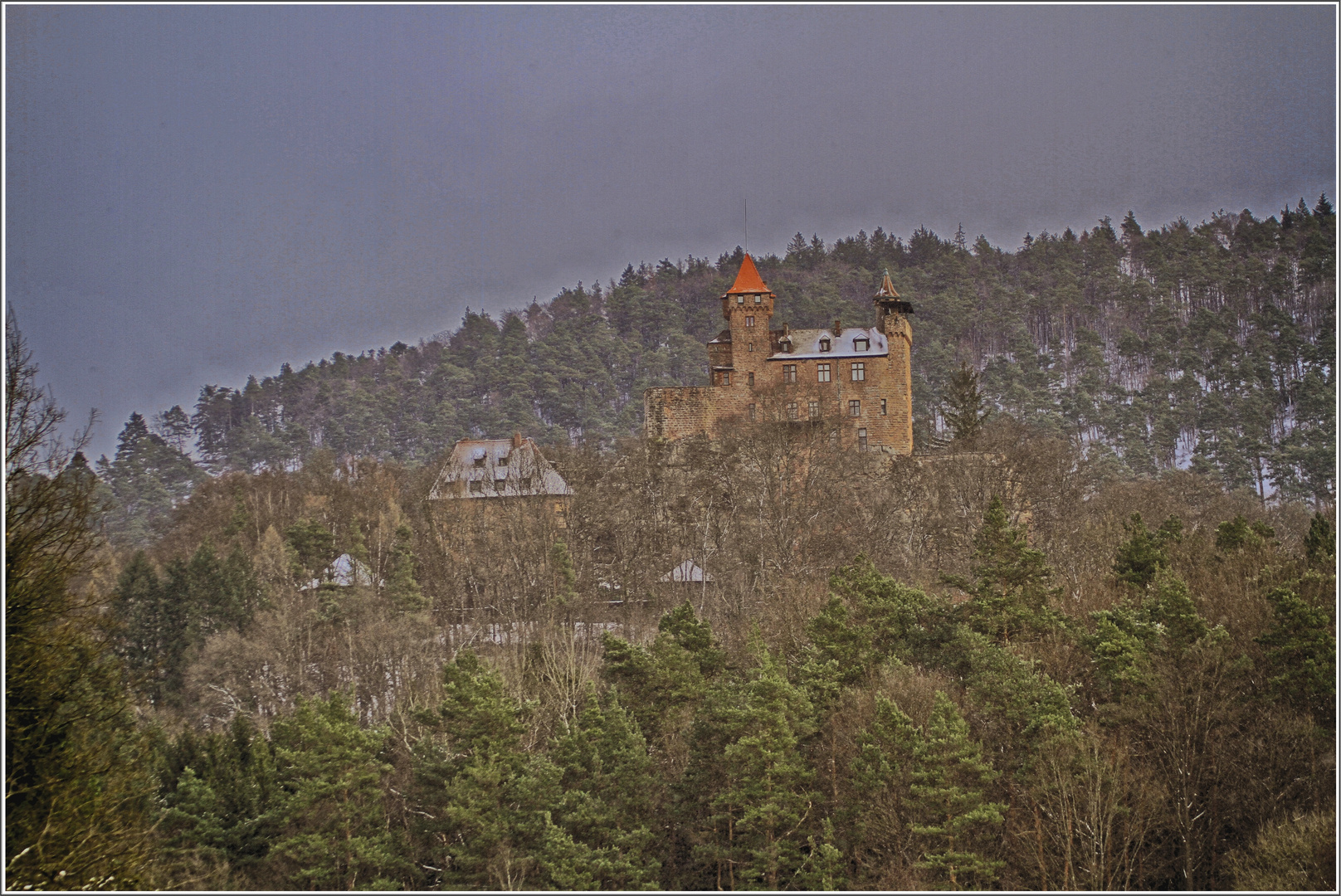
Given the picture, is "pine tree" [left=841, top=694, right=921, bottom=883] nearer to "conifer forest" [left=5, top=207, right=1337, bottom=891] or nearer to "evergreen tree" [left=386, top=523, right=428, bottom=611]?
"conifer forest" [left=5, top=207, right=1337, bottom=891]

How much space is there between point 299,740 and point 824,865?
14.2 m

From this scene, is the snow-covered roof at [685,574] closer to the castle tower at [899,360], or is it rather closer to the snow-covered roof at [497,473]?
the snow-covered roof at [497,473]

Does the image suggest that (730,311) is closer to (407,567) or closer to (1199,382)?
(407,567)

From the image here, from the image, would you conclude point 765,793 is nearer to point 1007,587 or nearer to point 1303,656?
point 1007,587

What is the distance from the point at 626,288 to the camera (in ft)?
434

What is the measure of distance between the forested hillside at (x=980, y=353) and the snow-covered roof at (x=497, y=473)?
26.4 metres

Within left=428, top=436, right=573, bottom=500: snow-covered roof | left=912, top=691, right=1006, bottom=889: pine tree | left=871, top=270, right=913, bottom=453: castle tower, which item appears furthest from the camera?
left=871, top=270, right=913, bottom=453: castle tower

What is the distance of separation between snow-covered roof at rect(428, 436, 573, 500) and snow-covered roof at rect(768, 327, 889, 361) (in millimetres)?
13886

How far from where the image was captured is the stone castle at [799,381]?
62.2m

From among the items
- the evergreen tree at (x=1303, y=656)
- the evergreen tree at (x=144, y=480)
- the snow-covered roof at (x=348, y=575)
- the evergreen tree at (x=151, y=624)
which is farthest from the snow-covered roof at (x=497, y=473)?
the evergreen tree at (x=1303, y=656)

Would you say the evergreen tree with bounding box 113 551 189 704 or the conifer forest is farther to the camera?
the evergreen tree with bounding box 113 551 189 704

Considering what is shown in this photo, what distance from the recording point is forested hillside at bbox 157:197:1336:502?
94.3m

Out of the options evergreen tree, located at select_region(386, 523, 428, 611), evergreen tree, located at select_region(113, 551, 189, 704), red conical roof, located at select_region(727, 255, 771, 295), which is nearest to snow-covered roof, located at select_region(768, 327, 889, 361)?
red conical roof, located at select_region(727, 255, 771, 295)

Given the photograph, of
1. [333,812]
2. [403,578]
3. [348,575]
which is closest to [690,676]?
[333,812]
